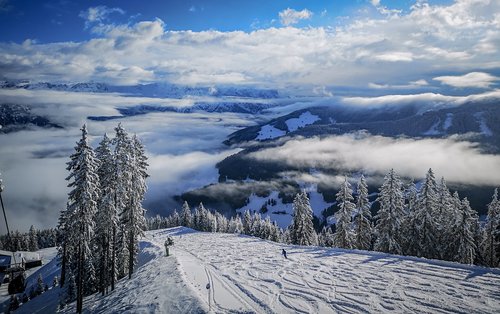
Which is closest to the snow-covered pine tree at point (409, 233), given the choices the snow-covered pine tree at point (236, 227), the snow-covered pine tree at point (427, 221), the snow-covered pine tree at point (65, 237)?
the snow-covered pine tree at point (427, 221)

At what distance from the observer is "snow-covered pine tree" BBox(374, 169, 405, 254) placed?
5106 centimetres

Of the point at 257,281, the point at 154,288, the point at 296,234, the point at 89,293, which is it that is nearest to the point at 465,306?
the point at 257,281

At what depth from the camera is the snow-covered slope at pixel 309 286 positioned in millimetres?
23094

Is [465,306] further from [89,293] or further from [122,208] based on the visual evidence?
[89,293]

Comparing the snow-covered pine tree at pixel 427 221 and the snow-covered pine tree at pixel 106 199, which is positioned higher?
the snow-covered pine tree at pixel 106 199

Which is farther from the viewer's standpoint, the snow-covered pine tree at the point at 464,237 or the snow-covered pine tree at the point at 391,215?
the snow-covered pine tree at the point at 391,215

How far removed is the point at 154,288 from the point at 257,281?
9760 millimetres

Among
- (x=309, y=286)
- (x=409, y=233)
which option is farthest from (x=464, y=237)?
(x=309, y=286)

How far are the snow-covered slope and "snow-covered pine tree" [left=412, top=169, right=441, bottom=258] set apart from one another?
17.1 meters

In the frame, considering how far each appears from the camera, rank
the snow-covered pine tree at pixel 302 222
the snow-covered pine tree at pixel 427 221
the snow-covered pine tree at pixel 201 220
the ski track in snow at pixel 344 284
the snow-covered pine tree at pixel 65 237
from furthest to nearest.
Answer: the snow-covered pine tree at pixel 201 220 → the snow-covered pine tree at pixel 302 222 → the snow-covered pine tree at pixel 427 221 → the snow-covered pine tree at pixel 65 237 → the ski track in snow at pixel 344 284

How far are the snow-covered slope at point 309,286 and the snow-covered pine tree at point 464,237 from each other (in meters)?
19.6

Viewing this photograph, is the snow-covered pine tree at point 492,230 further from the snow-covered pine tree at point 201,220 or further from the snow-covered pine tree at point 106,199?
the snow-covered pine tree at point 201,220

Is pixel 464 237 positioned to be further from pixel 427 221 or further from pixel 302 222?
pixel 302 222

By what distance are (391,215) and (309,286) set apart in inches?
1139
